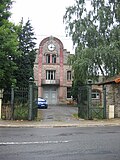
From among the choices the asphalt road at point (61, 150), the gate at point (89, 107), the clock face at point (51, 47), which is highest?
the clock face at point (51, 47)

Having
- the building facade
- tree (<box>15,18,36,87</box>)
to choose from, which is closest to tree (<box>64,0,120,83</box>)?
tree (<box>15,18,36,87</box>)

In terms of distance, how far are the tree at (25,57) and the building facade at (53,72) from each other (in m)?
19.7

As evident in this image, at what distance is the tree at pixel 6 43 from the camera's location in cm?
2562

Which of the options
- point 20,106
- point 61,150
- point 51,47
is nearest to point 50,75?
point 51,47

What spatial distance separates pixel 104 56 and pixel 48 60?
2780 centimetres

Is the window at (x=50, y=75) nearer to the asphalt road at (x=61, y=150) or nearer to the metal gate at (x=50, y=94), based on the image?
the metal gate at (x=50, y=94)

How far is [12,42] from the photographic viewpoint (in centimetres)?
2572

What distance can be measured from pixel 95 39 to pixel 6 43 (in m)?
14.4

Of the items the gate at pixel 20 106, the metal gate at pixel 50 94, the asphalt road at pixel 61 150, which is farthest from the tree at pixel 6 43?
the metal gate at pixel 50 94

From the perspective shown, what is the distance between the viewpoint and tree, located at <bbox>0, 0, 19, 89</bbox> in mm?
25625

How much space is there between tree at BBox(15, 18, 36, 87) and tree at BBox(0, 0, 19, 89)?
7.42 meters

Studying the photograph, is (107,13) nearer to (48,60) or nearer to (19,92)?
(19,92)

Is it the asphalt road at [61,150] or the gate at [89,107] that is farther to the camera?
the gate at [89,107]

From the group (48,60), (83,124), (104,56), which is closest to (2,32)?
(83,124)
